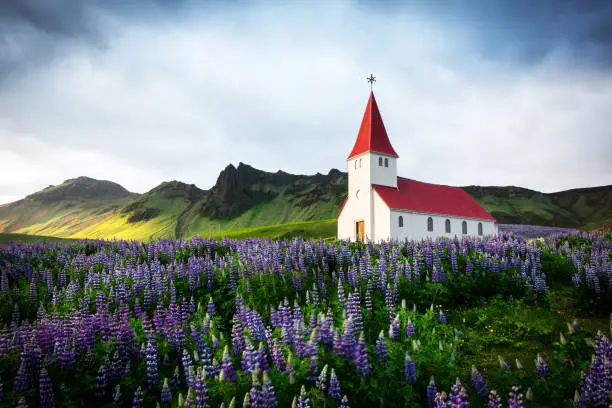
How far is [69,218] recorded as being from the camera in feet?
636

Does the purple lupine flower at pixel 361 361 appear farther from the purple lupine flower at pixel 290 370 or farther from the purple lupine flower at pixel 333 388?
the purple lupine flower at pixel 290 370

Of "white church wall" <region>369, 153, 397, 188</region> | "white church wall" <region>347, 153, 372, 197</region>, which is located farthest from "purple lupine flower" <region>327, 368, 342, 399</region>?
"white church wall" <region>369, 153, 397, 188</region>

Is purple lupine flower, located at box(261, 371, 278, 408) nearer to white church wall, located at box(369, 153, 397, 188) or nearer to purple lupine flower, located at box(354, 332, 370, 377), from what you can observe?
purple lupine flower, located at box(354, 332, 370, 377)

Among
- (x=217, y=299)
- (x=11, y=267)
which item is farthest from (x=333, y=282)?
(x=11, y=267)

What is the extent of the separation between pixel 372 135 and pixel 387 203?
891 centimetres

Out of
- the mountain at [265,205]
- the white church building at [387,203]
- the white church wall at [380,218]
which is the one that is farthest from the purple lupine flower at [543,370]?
the mountain at [265,205]

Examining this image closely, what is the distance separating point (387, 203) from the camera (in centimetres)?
4122

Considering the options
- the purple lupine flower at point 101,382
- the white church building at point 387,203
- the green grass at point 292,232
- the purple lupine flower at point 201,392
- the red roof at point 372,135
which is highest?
the red roof at point 372,135

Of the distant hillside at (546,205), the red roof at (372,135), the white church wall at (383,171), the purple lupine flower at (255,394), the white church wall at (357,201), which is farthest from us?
the distant hillside at (546,205)

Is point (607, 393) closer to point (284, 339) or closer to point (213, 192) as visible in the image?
point (284, 339)

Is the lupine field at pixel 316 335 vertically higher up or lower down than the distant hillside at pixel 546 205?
lower down

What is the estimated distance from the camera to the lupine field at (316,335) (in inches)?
183

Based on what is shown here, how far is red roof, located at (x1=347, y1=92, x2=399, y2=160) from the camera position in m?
45.2

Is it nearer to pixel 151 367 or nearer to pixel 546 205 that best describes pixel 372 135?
pixel 151 367
